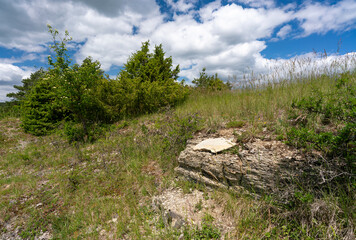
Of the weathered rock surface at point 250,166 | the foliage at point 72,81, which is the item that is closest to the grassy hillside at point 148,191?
the weathered rock surface at point 250,166

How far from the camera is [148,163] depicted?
4.22m

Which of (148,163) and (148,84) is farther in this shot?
(148,84)

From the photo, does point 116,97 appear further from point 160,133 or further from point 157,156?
point 157,156

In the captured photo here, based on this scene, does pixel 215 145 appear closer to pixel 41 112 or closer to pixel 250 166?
pixel 250 166

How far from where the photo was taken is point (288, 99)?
4270 mm

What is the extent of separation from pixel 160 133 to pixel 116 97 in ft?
11.6

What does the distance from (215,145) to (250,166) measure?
772 mm

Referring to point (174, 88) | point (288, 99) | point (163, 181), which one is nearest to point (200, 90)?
point (174, 88)

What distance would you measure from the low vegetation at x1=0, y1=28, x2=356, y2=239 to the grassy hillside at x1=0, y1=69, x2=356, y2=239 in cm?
2

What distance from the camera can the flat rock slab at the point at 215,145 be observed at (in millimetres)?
3111

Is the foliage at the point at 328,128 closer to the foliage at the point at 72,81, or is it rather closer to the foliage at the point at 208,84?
the foliage at the point at 208,84

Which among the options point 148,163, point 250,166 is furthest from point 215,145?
point 148,163

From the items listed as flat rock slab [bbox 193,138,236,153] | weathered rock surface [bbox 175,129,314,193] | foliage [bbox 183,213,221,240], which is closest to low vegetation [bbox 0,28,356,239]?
foliage [bbox 183,213,221,240]

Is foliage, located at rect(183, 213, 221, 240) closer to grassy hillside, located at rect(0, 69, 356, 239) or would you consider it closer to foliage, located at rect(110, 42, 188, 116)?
grassy hillside, located at rect(0, 69, 356, 239)
